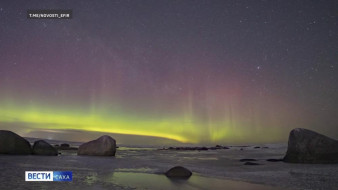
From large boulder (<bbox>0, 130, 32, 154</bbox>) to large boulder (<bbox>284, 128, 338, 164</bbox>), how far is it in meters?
21.3

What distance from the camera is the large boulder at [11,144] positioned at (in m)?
21.9

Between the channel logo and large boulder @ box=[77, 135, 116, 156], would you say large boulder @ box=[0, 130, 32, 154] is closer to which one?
large boulder @ box=[77, 135, 116, 156]

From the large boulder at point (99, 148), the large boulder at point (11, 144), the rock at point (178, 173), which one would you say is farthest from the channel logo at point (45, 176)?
the large boulder at point (99, 148)

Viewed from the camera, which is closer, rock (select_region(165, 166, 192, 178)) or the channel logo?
the channel logo

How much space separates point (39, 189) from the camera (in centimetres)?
759

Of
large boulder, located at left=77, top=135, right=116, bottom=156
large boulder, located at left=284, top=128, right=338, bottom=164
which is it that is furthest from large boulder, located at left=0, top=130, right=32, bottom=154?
large boulder, located at left=284, top=128, right=338, bottom=164

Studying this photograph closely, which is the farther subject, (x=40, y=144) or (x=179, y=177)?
(x=40, y=144)

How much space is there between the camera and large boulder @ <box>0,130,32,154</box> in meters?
21.9

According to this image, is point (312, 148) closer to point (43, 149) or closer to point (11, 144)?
point (43, 149)

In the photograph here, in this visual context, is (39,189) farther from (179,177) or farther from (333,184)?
(333,184)

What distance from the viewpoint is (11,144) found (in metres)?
22.2

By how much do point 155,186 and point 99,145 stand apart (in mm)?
18661

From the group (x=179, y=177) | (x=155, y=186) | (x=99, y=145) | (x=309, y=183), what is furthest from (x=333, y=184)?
(x=99, y=145)

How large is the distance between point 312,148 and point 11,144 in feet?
75.2
